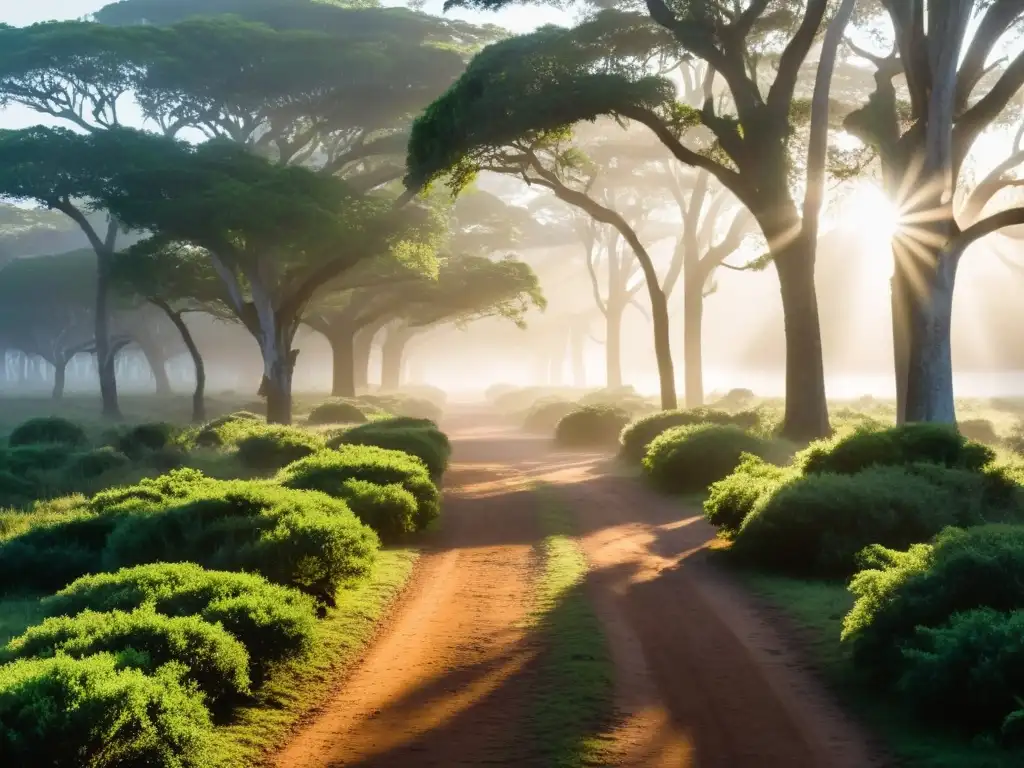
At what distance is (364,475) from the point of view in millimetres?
14438

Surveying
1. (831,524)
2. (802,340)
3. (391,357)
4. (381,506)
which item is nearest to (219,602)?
(381,506)

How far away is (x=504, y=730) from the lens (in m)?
6.25

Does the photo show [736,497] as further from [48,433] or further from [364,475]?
[48,433]

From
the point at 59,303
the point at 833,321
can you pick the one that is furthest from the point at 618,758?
the point at 833,321

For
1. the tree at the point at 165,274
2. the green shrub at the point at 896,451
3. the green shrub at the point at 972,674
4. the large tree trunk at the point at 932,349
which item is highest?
the tree at the point at 165,274

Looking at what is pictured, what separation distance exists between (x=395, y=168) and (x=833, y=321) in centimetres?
5855

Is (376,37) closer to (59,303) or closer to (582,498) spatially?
(582,498)

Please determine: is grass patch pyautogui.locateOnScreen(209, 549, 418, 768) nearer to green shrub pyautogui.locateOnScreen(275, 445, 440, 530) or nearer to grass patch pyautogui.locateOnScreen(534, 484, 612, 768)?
grass patch pyautogui.locateOnScreen(534, 484, 612, 768)

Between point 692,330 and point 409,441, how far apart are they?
19.2 metres

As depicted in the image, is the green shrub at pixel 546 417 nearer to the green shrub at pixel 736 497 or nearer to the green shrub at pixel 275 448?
the green shrub at pixel 275 448

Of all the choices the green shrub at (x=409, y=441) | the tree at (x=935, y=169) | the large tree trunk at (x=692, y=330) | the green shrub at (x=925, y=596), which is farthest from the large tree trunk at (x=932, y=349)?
the large tree trunk at (x=692, y=330)

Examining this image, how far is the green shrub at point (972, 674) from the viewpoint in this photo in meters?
5.97

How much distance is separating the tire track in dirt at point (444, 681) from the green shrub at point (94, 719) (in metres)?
0.65

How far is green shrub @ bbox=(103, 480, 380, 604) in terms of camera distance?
9.52m
